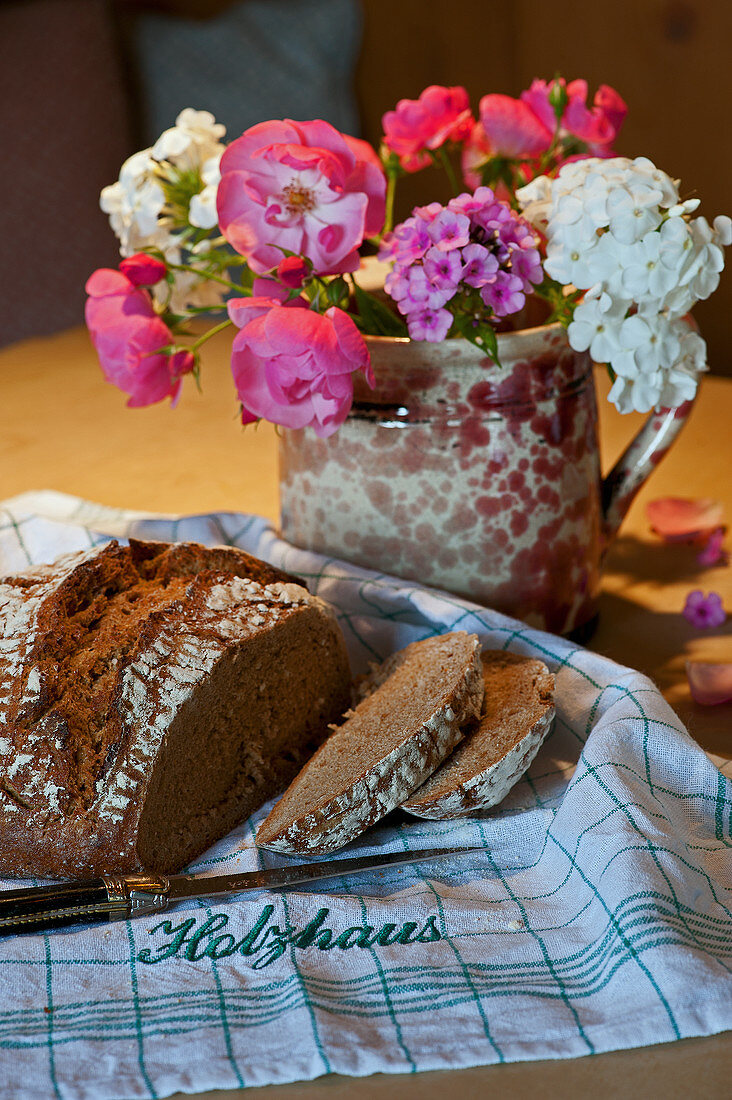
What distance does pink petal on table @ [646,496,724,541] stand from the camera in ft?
4.58

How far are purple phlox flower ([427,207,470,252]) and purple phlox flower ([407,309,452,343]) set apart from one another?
2.2 inches

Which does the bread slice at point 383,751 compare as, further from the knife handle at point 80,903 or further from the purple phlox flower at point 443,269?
the purple phlox flower at point 443,269

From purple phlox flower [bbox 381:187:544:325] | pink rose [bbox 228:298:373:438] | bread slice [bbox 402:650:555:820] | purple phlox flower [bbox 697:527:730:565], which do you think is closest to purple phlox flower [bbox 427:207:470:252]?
purple phlox flower [bbox 381:187:544:325]

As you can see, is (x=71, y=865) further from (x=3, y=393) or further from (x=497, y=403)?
(x=3, y=393)

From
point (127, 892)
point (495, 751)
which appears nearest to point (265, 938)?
point (127, 892)

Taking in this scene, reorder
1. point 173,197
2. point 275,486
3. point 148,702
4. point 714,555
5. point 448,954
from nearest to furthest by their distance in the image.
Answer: point 448,954 < point 148,702 < point 173,197 < point 714,555 < point 275,486

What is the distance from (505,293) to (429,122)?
34 cm

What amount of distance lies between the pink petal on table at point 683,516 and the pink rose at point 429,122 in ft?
1.76

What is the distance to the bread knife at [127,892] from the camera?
0.79 metres

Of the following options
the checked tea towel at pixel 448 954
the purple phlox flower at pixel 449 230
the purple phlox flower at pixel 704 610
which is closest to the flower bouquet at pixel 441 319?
the purple phlox flower at pixel 449 230

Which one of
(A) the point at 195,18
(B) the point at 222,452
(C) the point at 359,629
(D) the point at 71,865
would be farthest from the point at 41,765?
(A) the point at 195,18

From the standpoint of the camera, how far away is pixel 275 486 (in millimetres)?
1606

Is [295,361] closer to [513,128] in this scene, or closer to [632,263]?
[632,263]

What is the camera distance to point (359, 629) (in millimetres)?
1159
